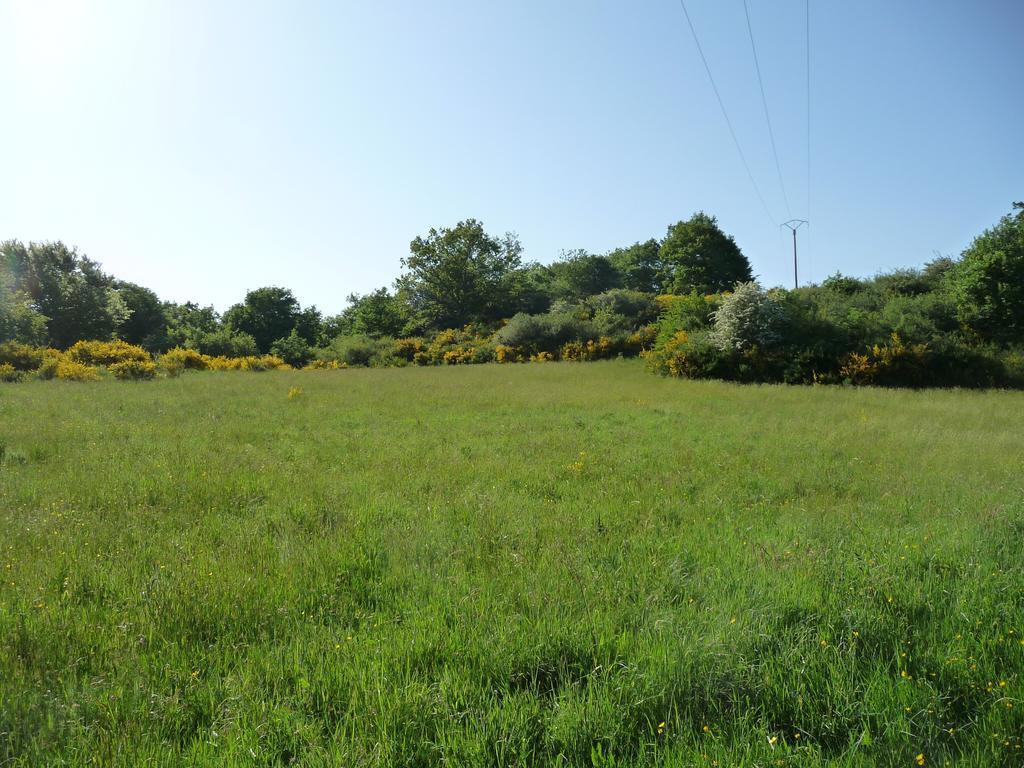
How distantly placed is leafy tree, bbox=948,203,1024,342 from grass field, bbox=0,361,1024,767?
19762 mm

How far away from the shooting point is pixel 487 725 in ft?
8.11

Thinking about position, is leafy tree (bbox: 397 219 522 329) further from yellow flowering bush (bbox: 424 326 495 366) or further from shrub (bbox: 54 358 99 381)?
shrub (bbox: 54 358 99 381)

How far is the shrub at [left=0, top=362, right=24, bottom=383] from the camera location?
20.8 m

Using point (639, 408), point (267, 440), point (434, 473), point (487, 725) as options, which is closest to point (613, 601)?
point (487, 725)

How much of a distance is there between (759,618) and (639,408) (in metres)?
11.2

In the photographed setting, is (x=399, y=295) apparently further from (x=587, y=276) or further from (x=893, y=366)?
(x=893, y=366)

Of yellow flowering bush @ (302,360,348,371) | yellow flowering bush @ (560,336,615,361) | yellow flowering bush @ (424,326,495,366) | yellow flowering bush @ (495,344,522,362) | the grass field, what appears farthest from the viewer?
yellow flowering bush @ (424,326,495,366)

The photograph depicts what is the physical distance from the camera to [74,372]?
855 inches

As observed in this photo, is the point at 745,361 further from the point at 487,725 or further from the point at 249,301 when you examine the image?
the point at 249,301

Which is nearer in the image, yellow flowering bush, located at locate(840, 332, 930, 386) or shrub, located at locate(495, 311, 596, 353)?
yellow flowering bush, located at locate(840, 332, 930, 386)

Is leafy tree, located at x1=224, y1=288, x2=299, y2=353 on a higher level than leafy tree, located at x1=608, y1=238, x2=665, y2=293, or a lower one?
lower

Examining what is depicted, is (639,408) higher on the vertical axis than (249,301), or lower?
lower

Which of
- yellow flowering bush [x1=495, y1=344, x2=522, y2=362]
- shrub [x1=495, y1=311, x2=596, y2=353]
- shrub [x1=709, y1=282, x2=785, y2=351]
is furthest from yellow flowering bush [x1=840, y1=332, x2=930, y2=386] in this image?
yellow flowering bush [x1=495, y1=344, x2=522, y2=362]

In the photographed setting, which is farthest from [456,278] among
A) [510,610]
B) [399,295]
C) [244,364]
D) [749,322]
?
[510,610]
